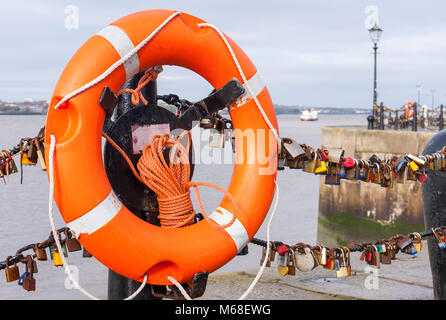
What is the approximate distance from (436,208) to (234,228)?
5.87ft

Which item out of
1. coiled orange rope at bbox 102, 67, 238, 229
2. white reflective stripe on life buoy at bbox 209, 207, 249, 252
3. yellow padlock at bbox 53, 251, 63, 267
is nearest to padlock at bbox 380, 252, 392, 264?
white reflective stripe on life buoy at bbox 209, 207, 249, 252

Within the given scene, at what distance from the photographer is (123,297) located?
3.00 m

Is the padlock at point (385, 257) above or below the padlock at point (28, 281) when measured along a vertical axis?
above

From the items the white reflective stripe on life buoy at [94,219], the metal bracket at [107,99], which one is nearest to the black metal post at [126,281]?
the metal bracket at [107,99]

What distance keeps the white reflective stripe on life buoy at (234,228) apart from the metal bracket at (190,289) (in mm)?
214

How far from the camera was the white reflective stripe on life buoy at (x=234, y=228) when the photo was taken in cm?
272

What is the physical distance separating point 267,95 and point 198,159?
48 centimetres

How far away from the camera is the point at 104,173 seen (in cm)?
248

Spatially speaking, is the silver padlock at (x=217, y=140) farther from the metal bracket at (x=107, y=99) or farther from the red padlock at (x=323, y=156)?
the metal bracket at (x=107, y=99)

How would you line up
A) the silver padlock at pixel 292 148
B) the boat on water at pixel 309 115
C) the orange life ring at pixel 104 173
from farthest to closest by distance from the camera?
the boat on water at pixel 309 115 < the silver padlock at pixel 292 148 < the orange life ring at pixel 104 173

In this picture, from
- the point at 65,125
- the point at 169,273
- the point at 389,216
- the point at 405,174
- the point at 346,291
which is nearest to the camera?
the point at 65,125

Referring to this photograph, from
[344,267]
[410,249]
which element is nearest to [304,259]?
[344,267]
